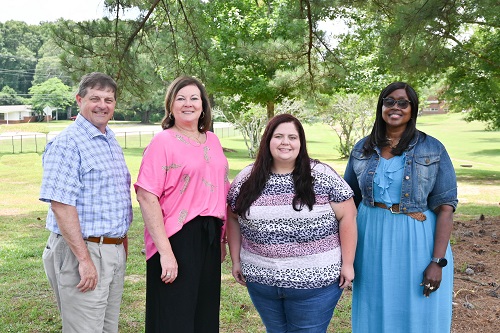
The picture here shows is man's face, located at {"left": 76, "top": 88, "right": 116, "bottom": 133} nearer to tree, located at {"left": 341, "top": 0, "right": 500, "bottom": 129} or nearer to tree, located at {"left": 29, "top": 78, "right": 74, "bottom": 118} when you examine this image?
tree, located at {"left": 341, "top": 0, "right": 500, "bottom": 129}

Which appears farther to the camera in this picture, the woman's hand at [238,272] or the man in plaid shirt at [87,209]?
the woman's hand at [238,272]

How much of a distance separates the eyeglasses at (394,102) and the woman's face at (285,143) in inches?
22.2

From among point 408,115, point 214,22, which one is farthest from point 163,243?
point 214,22

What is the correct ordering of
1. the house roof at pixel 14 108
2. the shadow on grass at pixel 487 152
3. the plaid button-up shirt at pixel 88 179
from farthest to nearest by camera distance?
1. the house roof at pixel 14 108
2. the shadow on grass at pixel 487 152
3. the plaid button-up shirt at pixel 88 179

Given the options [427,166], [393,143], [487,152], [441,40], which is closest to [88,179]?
[393,143]

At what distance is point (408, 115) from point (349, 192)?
22.0 inches

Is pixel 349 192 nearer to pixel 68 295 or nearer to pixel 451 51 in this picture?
pixel 68 295

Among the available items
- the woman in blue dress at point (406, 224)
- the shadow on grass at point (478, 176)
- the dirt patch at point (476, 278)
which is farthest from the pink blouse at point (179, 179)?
the shadow on grass at point (478, 176)

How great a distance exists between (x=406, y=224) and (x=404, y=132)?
1.66 feet

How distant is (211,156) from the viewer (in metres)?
2.80

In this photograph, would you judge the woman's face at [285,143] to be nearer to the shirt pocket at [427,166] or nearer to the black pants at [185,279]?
the black pants at [185,279]

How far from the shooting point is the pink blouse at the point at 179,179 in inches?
Answer: 104

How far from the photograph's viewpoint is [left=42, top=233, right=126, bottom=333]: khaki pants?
2.64m

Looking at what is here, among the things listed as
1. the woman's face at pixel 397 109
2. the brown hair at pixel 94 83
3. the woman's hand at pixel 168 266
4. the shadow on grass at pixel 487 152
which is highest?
the brown hair at pixel 94 83
